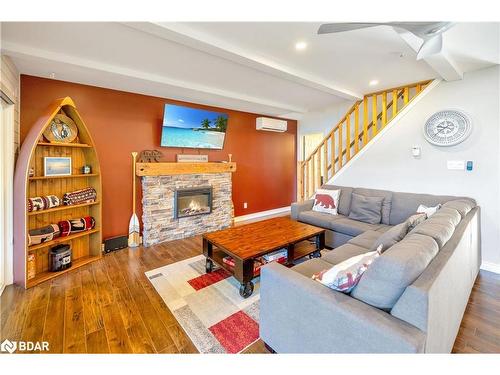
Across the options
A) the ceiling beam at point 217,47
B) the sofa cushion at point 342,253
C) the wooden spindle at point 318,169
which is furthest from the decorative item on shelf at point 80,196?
the wooden spindle at point 318,169

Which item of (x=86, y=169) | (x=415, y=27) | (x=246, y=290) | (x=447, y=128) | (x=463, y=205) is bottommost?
(x=246, y=290)

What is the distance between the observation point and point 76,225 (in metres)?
2.93

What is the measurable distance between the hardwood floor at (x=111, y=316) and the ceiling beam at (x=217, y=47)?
7.97 ft

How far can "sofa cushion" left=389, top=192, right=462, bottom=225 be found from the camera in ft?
10.2

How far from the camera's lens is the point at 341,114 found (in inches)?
198

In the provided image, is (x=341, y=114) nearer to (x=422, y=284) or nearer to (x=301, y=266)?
(x=301, y=266)

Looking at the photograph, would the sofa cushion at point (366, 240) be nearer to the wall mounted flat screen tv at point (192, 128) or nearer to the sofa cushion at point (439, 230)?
the sofa cushion at point (439, 230)

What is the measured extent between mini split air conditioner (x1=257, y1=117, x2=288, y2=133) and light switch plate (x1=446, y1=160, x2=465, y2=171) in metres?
3.25

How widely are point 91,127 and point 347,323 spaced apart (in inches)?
152

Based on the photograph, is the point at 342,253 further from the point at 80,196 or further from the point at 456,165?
the point at 80,196

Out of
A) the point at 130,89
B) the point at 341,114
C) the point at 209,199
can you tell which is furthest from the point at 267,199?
the point at 130,89

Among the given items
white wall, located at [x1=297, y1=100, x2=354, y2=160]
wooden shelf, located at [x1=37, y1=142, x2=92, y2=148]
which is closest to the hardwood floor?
wooden shelf, located at [x1=37, y1=142, x2=92, y2=148]

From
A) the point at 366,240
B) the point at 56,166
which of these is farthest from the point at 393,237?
the point at 56,166

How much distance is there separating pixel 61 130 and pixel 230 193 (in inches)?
111
